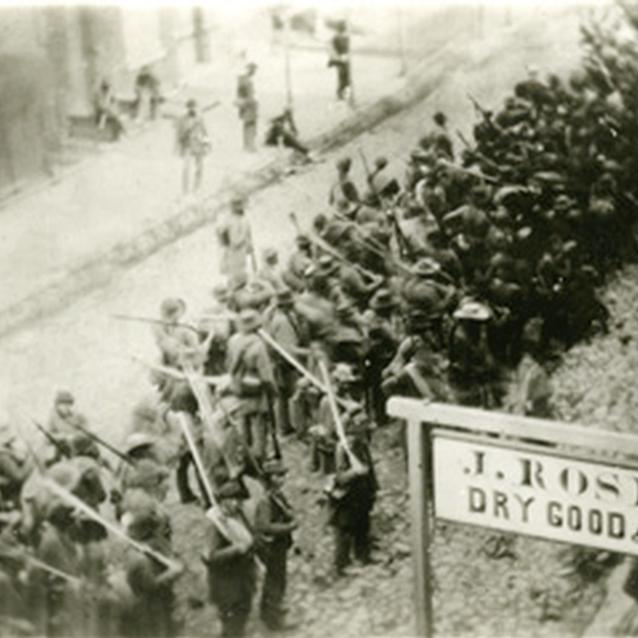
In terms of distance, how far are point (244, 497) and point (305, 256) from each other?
2033 millimetres

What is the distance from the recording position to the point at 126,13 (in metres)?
8.55

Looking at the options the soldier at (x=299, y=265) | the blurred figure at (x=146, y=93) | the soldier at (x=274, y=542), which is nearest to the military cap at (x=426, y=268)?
the soldier at (x=299, y=265)

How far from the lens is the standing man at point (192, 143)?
301 inches

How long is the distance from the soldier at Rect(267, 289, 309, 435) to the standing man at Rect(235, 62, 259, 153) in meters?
0.95

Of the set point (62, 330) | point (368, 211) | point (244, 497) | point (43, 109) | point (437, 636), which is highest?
point (43, 109)

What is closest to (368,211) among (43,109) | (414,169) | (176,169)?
(414,169)

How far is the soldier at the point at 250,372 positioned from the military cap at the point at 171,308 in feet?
0.92

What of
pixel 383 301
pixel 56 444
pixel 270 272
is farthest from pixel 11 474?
pixel 383 301

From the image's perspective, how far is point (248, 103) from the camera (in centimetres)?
750

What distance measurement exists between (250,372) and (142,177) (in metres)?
1.32

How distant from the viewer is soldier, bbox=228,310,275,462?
22.7ft

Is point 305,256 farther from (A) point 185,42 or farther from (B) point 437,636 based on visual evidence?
(B) point 437,636

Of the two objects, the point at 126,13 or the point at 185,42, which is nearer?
the point at 185,42

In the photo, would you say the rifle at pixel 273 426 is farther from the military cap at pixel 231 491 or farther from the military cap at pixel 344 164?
the military cap at pixel 344 164
